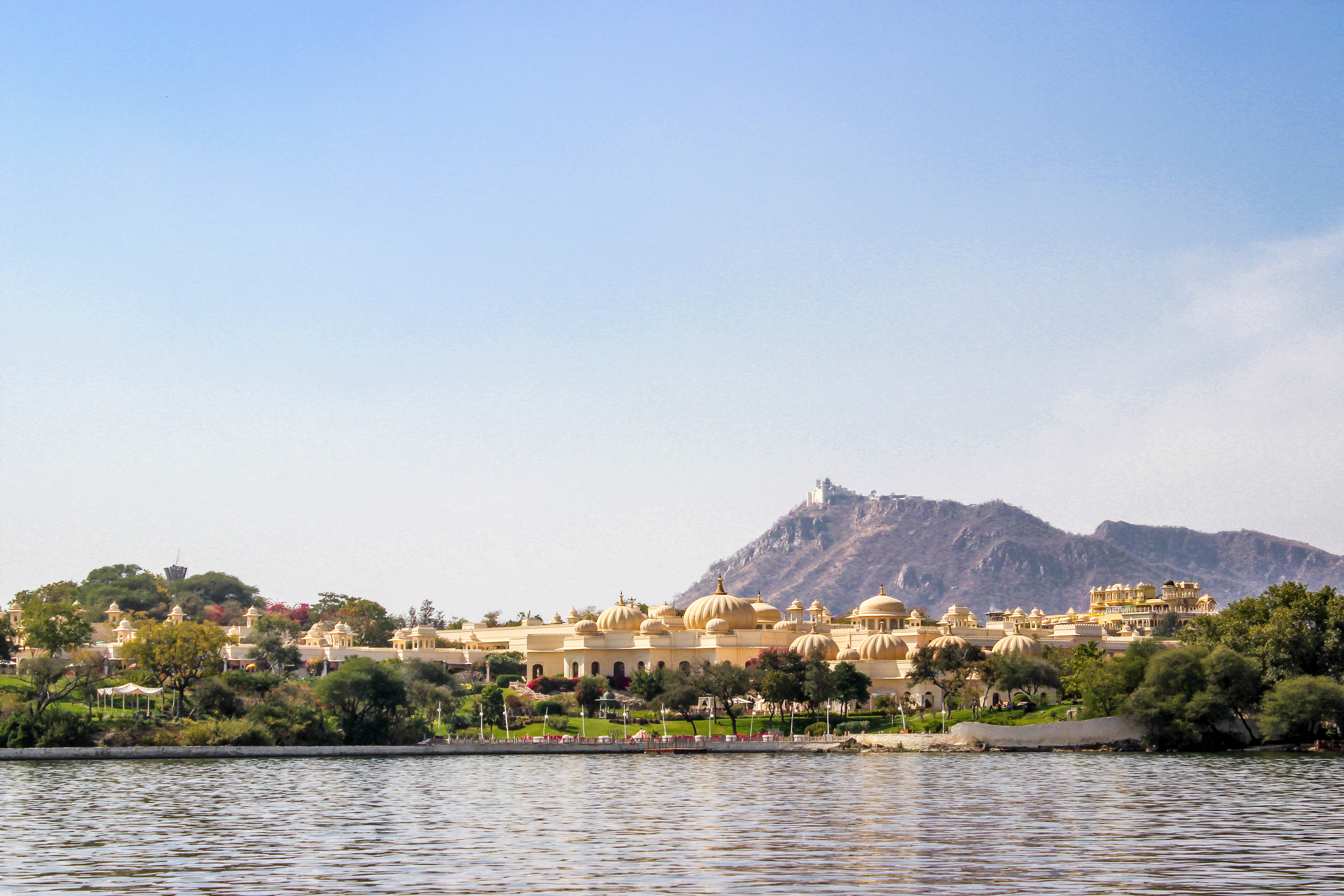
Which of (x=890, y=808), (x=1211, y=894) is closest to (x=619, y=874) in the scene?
(x=1211, y=894)

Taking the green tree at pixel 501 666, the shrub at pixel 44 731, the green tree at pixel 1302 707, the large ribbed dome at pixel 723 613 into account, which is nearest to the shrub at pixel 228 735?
the shrub at pixel 44 731

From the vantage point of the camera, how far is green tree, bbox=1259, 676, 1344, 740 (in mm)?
62656

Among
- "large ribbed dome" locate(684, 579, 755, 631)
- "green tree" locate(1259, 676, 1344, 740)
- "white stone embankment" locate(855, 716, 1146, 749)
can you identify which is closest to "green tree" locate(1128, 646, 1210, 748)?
"white stone embankment" locate(855, 716, 1146, 749)

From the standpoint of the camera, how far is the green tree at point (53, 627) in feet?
299

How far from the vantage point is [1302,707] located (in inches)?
2472

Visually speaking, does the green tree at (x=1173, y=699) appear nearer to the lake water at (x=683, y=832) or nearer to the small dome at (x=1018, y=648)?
the lake water at (x=683, y=832)

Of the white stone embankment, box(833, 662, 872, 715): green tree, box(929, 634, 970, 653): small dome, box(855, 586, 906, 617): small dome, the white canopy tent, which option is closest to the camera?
the white stone embankment

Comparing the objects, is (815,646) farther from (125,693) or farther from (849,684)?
(125,693)

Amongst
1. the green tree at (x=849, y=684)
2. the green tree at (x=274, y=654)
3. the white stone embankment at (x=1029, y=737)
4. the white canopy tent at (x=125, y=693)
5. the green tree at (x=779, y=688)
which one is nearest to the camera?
the white stone embankment at (x=1029, y=737)

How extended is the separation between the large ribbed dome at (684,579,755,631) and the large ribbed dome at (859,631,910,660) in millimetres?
12774

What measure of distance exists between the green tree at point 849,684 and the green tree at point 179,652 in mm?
34585

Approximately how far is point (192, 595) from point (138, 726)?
91017 mm

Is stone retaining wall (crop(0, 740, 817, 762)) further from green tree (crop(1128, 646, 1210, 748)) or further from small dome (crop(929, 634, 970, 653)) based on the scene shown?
green tree (crop(1128, 646, 1210, 748))

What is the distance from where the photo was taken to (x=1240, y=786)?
143 ft
